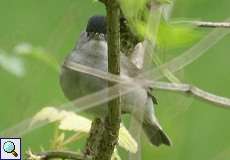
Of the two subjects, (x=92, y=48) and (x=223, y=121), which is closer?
(x=92, y=48)

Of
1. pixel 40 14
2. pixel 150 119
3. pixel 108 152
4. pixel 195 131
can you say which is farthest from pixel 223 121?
pixel 108 152

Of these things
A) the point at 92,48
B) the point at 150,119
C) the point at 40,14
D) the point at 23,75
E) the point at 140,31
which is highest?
the point at 140,31

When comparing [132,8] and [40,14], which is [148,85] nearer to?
[132,8]

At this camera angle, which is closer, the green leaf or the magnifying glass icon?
the green leaf

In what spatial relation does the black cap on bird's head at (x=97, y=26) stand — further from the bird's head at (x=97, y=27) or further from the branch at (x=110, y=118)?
the branch at (x=110, y=118)

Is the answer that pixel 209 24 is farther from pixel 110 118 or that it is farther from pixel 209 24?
pixel 110 118

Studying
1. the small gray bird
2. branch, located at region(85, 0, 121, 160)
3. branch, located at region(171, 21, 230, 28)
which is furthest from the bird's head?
branch, located at region(171, 21, 230, 28)

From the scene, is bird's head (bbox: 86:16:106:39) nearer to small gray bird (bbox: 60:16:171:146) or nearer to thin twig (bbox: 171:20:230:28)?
small gray bird (bbox: 60:16:171:146)
